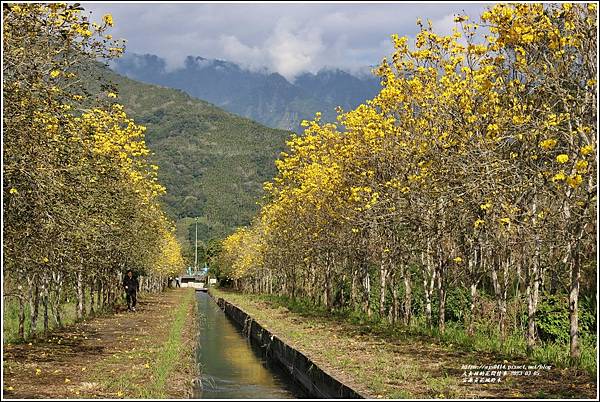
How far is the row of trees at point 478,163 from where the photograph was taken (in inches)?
538

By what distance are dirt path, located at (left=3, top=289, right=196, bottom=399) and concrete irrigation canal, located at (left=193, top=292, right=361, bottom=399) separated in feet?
3.01

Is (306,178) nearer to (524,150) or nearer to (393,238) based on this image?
(393,238)

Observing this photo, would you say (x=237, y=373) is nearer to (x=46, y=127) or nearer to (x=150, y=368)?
(x=150, y=368)

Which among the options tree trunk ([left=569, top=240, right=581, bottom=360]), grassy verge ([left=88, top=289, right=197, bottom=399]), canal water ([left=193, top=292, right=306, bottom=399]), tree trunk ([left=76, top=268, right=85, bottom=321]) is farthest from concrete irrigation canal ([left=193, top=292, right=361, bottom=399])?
tree trunk ([left=76, top=268, right=85, bottom=321])

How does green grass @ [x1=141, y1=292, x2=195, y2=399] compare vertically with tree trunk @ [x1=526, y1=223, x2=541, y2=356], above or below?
below

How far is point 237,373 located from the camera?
843 inches

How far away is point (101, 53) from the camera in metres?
15.4

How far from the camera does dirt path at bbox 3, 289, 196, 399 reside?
1334 centimetres

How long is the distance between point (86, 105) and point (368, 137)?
9.16m

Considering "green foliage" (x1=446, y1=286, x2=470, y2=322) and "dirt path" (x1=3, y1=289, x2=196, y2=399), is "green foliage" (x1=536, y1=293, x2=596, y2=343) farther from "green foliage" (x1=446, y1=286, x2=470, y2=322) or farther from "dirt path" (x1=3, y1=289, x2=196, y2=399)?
"dirt path" (x1=3, y1=289, x2=196, y2=399)

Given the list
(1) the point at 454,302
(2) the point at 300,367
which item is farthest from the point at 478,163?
(1) the point at 454,302

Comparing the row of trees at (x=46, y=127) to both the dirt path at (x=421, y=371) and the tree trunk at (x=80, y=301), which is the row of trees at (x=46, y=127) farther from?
the tree trunk at (x=80, y=301)

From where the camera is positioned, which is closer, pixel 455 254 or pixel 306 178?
pixel 455 254

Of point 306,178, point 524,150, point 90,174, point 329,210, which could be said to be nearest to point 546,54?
point 524,150
